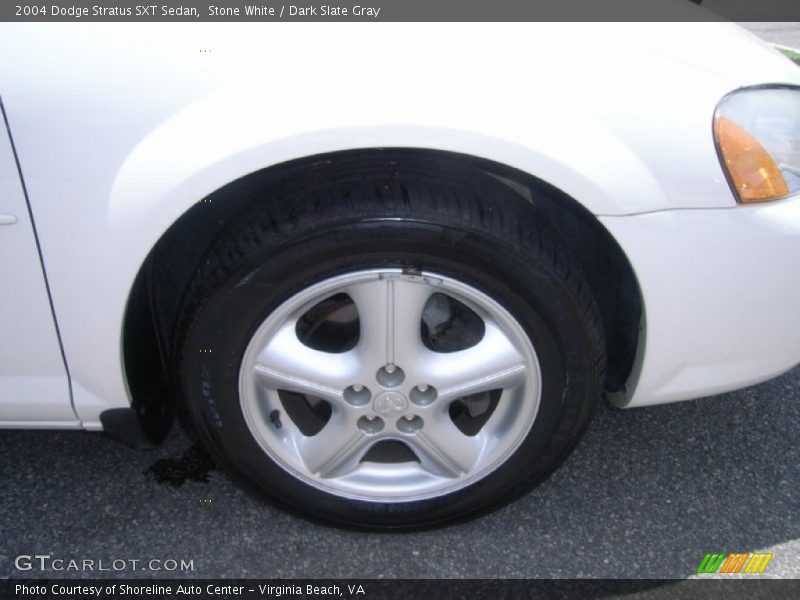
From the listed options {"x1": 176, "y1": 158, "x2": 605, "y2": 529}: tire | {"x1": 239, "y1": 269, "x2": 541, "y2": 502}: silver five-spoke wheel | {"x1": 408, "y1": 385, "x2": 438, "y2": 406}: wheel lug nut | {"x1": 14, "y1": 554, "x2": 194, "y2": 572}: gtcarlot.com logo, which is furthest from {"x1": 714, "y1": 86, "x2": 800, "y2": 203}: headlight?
{"x1": 14, "y1": 554, "x2": 194, "y2": 572}: gtcarlot.com logo

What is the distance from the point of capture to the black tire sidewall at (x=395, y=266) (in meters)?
1.55

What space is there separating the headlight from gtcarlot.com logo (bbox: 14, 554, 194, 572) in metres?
1.53

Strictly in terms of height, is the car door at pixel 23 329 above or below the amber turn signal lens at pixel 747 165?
below

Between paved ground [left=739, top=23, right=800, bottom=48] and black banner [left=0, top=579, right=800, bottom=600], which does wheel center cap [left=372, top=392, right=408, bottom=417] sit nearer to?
black banner [left=0, top=579, right=800, bottom=600]

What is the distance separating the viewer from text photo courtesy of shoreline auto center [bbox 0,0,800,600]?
4.69ft

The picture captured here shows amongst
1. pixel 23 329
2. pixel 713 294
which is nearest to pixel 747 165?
pixel 713 294

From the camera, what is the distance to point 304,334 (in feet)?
6.07

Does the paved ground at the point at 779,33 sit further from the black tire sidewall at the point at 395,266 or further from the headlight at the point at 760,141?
the black tire sidewall at the point at 395,266

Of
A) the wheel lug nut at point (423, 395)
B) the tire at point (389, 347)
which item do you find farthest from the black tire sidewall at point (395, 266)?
the wheel lug nut at point (423, 395)

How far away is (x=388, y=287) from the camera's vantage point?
1617 millimetres

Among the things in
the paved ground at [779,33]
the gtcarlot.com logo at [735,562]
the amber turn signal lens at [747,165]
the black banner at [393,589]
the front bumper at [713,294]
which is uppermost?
the amber turn signal lens at [747,165]

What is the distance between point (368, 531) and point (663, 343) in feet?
2.79

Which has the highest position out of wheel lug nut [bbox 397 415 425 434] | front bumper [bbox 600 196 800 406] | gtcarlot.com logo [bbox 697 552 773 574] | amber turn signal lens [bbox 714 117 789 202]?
amber turn signal lens [bbox 714 117 789 202]

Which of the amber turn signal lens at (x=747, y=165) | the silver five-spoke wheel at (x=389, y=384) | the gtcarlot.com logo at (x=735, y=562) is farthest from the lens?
the gtcarlot.com logo at (x=735, y=562)
